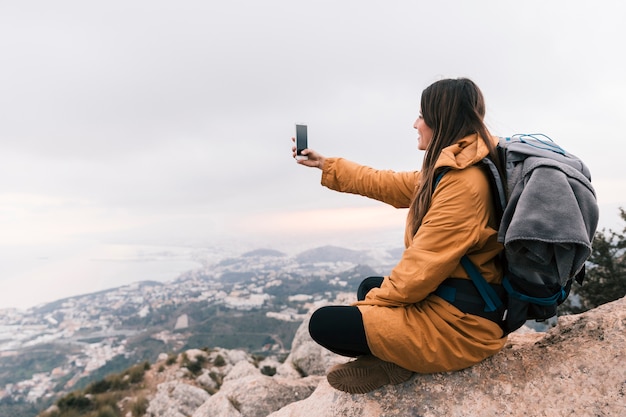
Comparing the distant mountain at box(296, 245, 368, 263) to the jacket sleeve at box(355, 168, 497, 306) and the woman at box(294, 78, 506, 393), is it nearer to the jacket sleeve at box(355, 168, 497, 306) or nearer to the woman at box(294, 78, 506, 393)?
the woman at box(294, 78, 506, 393)

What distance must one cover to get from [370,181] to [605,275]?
16789 millimetres

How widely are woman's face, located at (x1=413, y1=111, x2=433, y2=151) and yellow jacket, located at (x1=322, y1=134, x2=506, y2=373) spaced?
1.36ft

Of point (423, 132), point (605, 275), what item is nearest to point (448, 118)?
point (423, 132)

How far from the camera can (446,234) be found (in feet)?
8.04

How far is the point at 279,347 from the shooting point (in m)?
40.4

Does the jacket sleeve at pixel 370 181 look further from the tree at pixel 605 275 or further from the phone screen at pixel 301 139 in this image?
the tree at pixel 605 275

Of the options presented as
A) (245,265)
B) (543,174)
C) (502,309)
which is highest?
(543,174)

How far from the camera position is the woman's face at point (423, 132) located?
3059 millimetres

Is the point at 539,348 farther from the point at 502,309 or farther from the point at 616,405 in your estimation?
the point at 502,309

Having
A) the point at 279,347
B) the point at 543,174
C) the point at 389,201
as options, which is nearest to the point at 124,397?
the point at 389,201

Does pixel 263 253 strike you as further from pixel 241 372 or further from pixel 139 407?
pixel 241 372

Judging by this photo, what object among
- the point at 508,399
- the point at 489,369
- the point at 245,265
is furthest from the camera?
the point at 245,265

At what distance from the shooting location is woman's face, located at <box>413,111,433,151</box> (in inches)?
120

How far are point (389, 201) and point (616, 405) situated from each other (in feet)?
8.76
